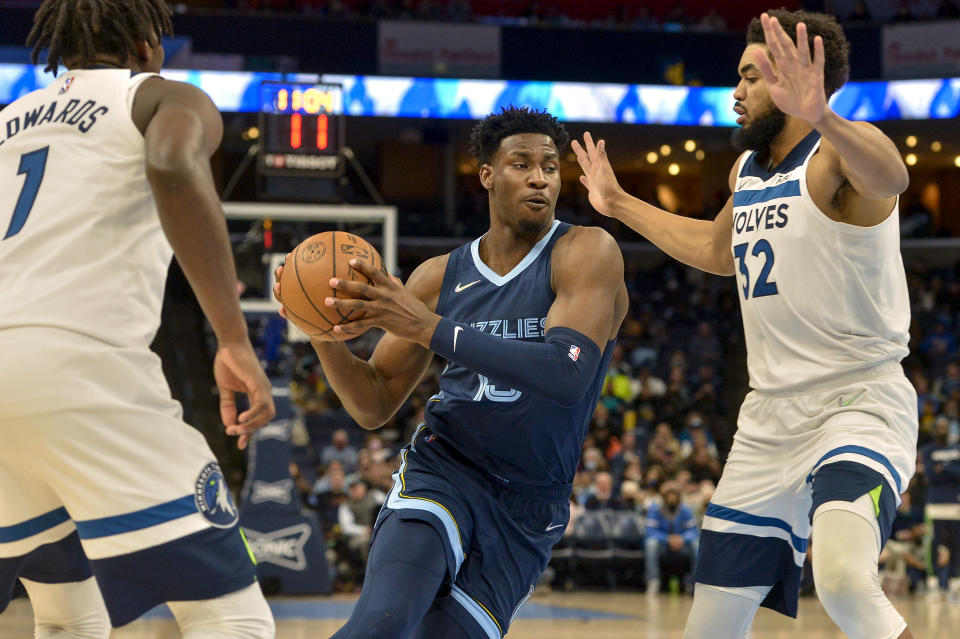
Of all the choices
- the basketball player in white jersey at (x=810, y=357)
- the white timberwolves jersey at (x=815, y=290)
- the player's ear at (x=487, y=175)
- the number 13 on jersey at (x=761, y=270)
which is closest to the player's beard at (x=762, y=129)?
the basketball player in white jersey at (x=810, y=357)

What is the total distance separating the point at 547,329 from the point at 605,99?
21.0 m

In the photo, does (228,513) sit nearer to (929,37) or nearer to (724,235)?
(724,235)

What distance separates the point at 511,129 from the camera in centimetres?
409

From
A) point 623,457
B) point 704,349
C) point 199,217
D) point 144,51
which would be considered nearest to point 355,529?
point 623,457

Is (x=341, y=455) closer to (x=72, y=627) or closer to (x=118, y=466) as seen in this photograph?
(x=72, y=627)

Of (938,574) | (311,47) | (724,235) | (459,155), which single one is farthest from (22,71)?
(724,235)

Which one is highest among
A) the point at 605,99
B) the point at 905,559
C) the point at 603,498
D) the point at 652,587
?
the point at 605,99

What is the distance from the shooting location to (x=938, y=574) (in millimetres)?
13648

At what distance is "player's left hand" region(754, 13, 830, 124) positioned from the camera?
11.5 ft

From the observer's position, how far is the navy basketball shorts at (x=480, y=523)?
3.60 m

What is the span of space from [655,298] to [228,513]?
22.4 meters

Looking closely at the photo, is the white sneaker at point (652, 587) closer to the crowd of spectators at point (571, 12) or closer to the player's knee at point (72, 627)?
the player's knee at point (72, 627)

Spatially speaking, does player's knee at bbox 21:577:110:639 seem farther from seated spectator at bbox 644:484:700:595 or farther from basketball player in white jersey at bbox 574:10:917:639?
seated spectator at bbox 644:484:700:595

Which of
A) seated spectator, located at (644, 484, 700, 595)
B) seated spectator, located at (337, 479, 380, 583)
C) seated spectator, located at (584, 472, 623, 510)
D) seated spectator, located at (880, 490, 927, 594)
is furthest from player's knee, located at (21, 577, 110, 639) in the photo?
seated spectator, located at (880, 490, 927, 594)
